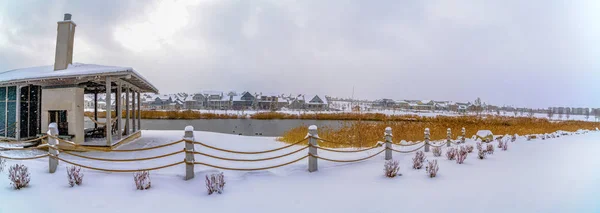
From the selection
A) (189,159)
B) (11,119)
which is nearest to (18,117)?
(11,119)

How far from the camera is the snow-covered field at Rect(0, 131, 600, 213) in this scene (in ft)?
11.8

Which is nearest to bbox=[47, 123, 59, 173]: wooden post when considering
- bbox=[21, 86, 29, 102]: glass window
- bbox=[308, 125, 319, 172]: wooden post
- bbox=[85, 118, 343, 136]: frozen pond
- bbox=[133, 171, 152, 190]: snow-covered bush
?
bbox=[133, 171, 152, 190]: snow-covered bush

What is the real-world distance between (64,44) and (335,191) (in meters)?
9.68

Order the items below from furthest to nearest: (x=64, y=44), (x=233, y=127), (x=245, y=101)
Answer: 1. (x=245, y=101)
2. (x=233, y=127)
3. (x=64, y=44)

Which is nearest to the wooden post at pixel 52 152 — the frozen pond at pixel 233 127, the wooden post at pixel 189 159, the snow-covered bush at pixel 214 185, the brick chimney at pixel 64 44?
the wooden post at pixel 189 159

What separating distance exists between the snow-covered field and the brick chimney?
4568 mm

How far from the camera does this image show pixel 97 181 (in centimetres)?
451

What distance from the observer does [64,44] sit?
9062mm

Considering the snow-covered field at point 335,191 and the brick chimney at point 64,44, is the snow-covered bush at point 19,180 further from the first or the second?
the brick chimney at point 64,44

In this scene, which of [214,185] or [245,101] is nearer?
[214,185]

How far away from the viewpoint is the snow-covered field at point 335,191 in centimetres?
360

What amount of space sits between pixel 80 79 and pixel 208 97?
54.7 m

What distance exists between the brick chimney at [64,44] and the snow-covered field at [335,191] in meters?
4.57

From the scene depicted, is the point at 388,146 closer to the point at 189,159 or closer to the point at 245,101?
the point at 189,159
